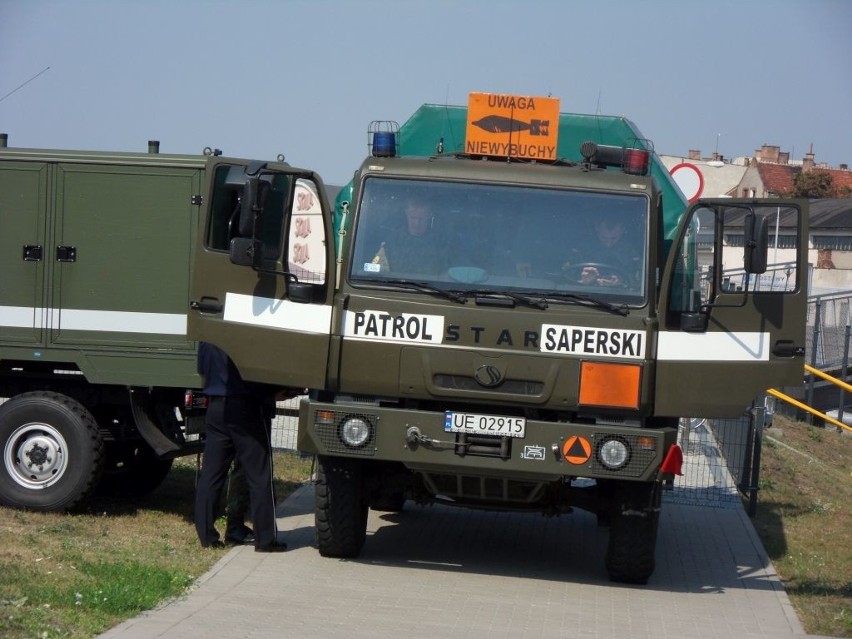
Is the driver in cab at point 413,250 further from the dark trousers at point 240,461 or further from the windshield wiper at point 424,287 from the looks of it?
the dark trousers at point 240,461

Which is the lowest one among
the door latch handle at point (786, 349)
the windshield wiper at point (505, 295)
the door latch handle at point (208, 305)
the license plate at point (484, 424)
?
the license plate at point (484, 424)

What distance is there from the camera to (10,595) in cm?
658

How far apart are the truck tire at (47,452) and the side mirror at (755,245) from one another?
496 cm

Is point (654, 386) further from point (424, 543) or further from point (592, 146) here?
point (424, 543)

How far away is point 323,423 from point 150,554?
1560 millimetres

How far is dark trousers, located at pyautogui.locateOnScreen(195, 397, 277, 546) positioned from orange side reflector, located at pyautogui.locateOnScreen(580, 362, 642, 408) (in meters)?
2.43

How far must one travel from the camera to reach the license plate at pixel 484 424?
7.84m

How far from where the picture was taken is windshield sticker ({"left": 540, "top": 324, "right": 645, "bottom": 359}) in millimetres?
7773

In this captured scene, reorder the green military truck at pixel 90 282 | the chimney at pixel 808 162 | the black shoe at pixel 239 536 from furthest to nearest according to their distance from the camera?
1. the chimney at pixel 808 162
2. the green military truck at pixel 90 282
3. the black shoe at pixel 239 536

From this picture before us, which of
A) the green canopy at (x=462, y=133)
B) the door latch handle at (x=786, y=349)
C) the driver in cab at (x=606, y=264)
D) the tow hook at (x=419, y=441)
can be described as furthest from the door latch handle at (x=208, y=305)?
the door latch handle at (x=786, y=349)

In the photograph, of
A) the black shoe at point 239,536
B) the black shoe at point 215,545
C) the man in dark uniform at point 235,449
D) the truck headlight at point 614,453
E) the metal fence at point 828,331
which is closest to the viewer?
the truck headlight at point 614,453

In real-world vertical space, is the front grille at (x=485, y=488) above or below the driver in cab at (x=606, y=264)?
below

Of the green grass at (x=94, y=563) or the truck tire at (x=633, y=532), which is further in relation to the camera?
the truck tire at (x=633, y=532)

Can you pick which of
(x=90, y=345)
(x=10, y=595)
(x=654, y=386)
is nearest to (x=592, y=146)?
(x=654, y=386)
